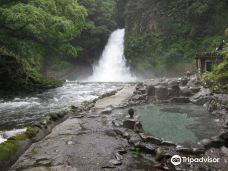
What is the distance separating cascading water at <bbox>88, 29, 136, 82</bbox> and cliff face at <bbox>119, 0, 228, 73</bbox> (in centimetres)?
138

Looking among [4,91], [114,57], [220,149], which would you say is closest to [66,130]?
[220,149]

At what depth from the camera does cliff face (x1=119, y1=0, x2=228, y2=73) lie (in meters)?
41.6

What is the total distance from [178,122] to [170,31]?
3527cm

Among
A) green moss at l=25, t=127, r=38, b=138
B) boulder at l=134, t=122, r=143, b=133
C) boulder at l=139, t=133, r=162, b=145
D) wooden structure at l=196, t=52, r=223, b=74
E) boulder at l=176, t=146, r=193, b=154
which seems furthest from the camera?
wooden structure at l=196, t=52, r=223, b=74

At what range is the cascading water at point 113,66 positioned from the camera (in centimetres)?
4650

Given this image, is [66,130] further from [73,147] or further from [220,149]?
[220,149]

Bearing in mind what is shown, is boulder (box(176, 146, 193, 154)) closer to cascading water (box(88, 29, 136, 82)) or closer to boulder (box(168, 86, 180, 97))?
boulder (box(168, 86, 180, 97))

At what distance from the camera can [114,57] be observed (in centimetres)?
4822

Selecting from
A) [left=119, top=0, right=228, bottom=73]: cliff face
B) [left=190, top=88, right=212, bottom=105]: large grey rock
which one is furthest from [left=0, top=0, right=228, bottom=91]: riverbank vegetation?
[left=190, top=88, right=212, bottom=105]: large grey rock

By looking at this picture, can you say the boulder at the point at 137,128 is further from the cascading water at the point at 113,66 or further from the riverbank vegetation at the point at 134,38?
the cascading water at the point at 113,66

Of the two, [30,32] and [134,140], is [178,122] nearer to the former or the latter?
[134,140]

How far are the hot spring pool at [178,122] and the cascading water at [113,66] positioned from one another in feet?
97.5

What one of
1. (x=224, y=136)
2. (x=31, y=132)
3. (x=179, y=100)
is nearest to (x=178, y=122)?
(x=224, y=136)

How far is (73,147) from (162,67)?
35.6 meters
